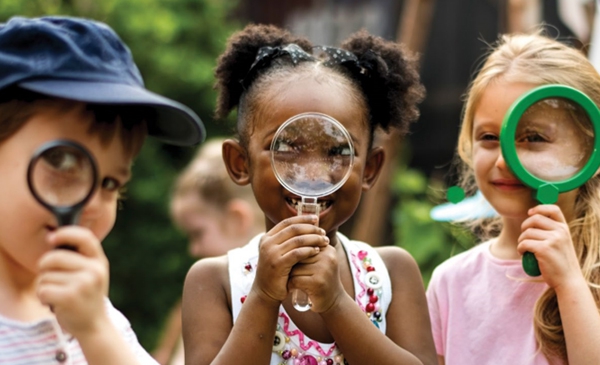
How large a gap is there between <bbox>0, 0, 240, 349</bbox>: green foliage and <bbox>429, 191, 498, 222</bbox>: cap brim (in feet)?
18.1

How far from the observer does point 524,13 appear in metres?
6.33

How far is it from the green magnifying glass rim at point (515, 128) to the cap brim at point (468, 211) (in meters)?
0.78

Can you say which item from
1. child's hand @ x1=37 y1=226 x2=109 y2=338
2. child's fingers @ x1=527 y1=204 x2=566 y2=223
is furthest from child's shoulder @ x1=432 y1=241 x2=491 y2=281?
child's hand @ x1=37 y1=226 x2=109 y2=338

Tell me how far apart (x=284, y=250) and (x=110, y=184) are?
1.78 ft

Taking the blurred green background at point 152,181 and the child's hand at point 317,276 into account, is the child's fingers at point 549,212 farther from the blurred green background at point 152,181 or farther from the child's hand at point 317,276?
the blurred green background at point 152,181

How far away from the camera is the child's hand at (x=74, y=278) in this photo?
194 centimetres

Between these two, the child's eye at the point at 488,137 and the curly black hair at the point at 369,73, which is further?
the child's eye at the point at 488,137

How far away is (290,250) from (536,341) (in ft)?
3.66

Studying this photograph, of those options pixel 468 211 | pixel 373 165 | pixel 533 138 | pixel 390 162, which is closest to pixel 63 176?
pixel 373 165

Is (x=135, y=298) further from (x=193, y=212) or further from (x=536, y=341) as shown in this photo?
(x=536, y=341)

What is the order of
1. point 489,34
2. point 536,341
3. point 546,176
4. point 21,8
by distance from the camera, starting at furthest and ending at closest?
1. point 489,34
2. point 21,8
3. point 536,341
4. point 546,176

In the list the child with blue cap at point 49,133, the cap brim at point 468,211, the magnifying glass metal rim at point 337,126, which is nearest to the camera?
the child with blue cap at point 49,133

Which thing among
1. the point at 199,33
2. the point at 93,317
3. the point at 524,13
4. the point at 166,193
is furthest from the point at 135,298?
the point at 93,317

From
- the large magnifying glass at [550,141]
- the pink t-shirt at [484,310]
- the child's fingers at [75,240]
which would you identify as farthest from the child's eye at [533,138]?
the child's fingers at [75,240]
